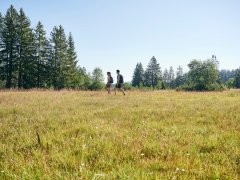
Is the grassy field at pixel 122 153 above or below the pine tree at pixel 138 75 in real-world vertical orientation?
below

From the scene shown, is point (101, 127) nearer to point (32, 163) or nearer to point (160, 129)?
point (160, 129)

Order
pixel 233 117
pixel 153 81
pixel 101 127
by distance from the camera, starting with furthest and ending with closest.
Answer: pixel 153 81 → pixel 233 117 → pixel 101 127

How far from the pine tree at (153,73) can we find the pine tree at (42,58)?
5943cm

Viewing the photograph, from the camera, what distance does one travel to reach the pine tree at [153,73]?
4532 inches

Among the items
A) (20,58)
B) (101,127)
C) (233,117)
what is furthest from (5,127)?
(20,58)

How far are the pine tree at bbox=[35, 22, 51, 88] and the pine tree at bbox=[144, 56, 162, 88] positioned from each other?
2340 inches

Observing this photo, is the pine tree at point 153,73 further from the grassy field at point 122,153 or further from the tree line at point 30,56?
the grassy field at point 122,153

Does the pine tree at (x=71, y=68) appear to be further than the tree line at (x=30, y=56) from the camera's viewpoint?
Yes

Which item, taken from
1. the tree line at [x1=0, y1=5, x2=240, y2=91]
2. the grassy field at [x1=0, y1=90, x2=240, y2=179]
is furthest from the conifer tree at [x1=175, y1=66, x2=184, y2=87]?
the grassy field at [x1=0, y1=90, x2=240, y2=179]

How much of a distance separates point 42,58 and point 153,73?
62.3 meters

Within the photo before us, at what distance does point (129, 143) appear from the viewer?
5273 mm

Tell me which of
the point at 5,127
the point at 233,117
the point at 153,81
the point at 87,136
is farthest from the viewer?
the point at 153,81

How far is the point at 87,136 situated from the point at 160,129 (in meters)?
2.01

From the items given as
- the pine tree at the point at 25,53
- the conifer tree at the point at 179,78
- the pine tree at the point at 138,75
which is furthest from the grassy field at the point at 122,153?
the conifer tree at the point at 179,78
